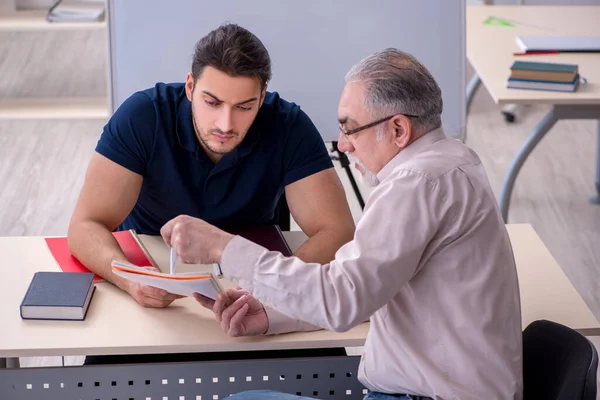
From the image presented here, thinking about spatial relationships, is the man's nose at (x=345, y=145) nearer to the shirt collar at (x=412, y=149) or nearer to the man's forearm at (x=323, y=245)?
the shirt collar at (x=412, y=149)

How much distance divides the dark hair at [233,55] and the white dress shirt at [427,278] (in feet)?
1.98

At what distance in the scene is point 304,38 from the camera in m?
3.20

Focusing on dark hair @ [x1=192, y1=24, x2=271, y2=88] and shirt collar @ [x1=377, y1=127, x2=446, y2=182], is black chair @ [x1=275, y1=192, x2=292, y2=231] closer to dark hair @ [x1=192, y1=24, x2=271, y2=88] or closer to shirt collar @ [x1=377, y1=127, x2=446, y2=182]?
dark hair @ [x1=192, y1=24, x2=271, y2=88]

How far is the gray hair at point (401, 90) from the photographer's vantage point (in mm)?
1667

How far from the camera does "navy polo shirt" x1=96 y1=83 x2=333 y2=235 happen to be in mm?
2311

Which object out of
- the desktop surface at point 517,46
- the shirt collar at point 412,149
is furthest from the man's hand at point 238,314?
the desktop surface at point 517,46

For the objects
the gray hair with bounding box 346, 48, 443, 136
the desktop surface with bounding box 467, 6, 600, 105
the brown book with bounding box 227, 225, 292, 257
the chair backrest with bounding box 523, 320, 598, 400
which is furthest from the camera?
the desktop surface with bounding box 467, 6, 600, 105

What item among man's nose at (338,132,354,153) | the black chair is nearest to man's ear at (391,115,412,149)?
man's nose at (338,132,354,153)

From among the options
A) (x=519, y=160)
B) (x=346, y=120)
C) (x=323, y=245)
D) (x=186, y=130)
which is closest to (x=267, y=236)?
(x=323, y=245)

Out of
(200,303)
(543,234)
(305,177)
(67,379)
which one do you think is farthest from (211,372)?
(543,234)

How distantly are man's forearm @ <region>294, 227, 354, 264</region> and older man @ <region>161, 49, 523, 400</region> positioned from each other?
456 mm

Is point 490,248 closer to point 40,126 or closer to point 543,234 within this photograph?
point 543,234

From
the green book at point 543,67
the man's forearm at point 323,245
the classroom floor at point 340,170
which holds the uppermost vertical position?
the green book at point 543,67

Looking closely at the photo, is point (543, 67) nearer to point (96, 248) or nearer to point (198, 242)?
point (96, 248)
